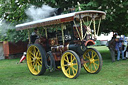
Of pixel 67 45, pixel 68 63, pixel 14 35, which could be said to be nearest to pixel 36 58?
pixel 67 45

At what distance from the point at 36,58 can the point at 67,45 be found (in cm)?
155

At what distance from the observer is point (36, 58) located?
775 cm

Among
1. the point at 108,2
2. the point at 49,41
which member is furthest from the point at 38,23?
the point at 108,2

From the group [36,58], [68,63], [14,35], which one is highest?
[14,35]

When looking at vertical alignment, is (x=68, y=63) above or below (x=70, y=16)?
below

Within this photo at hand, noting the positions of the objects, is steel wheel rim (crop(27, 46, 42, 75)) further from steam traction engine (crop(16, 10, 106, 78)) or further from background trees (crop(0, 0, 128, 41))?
background trees (crop(0, 0, 128, 41))

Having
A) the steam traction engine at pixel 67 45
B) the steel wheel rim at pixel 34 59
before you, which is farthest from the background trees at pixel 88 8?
the steel wheel rim at pixel 34 59

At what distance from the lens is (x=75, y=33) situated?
682 cm

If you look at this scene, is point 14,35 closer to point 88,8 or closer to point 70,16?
point 88,8

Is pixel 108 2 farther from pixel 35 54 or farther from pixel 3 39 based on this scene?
pixel 3 39

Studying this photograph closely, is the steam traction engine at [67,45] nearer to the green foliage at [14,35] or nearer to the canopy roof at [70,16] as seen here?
the canopy roof at [70,16]

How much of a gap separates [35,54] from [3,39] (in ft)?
31.8

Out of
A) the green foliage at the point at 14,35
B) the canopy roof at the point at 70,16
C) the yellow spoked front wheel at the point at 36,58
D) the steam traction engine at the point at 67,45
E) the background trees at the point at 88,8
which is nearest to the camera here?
the canopy roof at the point at 70,16

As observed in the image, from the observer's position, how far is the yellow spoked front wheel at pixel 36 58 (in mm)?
7298
